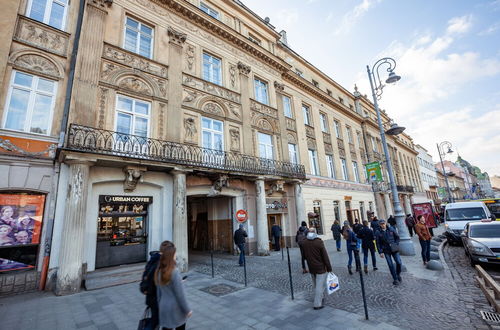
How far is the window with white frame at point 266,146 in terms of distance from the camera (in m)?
15.8

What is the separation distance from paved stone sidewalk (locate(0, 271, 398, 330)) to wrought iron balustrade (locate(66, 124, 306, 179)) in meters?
4.57

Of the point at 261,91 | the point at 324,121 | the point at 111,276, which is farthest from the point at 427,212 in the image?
the point at 111,276

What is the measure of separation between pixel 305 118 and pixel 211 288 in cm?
1722

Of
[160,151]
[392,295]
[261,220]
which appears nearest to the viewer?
[392,295]

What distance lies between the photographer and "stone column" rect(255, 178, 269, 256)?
13172 millimetres

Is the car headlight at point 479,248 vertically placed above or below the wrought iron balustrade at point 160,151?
below

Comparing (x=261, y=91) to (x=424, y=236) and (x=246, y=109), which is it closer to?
(x=246, y=109)

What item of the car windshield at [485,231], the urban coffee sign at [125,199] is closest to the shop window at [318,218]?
the car windshield at [485,231]

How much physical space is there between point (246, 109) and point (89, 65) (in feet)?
28.1

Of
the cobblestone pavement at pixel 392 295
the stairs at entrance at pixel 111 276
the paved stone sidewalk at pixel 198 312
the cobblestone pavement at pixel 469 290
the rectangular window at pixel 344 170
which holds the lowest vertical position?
the cobblestone pavement at pixel 469 290

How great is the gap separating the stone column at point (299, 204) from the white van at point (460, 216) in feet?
27.6

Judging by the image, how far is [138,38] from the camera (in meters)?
11.6

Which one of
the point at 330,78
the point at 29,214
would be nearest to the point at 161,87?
the point at 29,214

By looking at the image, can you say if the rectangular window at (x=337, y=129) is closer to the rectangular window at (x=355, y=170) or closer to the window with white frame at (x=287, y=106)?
the rectangular window at (x=355, y=170)
